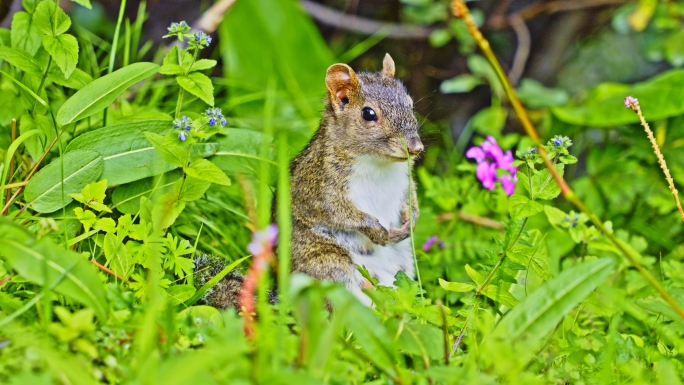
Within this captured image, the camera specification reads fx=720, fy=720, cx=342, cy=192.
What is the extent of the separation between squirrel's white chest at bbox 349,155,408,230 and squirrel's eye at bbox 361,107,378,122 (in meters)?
0.19

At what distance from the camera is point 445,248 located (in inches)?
158

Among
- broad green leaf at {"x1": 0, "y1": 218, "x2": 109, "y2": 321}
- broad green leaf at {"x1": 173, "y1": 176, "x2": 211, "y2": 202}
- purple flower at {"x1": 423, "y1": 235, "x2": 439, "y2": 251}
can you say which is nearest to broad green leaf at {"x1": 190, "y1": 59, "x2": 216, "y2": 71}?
broad green leaf at {"x1": 173, "y1": 176, "x2": 211, "y2": 202}

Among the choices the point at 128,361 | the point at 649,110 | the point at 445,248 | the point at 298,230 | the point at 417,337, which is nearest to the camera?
the point at 128,361

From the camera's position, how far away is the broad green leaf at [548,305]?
7.54ft

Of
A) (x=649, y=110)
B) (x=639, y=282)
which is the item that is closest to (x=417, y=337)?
(x=639, y=282)

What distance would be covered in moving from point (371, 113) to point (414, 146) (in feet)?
1.06

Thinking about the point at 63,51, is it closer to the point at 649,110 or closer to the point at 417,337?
the point at 417,337

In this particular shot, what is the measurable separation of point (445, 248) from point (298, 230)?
0.97 m

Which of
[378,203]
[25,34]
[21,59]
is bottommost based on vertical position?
[378,203]

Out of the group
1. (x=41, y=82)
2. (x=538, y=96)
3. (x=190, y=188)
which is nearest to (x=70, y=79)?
(x=41, y=82)

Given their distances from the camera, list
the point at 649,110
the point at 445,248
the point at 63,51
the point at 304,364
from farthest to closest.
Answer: the point at 649,110 → the point at 445,248 → the point at 63,51 → the point at 304,364

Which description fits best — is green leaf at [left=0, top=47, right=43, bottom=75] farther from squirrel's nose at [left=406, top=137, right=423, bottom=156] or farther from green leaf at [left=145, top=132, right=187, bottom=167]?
squirrel's nose at [left=406, top=137, right=423, bottom=156]

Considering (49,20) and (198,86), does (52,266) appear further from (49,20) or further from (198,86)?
(49,20)

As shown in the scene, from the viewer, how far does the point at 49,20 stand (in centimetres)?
Result: 312
